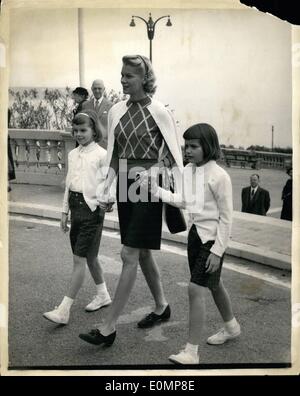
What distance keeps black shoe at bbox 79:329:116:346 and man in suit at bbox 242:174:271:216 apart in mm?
1389

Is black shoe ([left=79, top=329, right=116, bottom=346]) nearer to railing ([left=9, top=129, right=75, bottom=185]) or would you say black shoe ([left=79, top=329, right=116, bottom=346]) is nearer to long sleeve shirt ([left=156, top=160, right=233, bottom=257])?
long sleeve shirt ([left=156, top=160, right=233, bottom=257])

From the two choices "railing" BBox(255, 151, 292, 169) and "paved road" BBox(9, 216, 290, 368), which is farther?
"railing" BBox(255, 151, 292, 169)

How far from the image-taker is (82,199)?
5.40 meters

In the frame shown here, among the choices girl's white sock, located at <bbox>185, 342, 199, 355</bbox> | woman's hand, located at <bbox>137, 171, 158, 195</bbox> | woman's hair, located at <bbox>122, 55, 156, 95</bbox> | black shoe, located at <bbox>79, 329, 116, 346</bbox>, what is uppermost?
woman's hair, located at <bbox>122, 55, 156, 95</bbox>

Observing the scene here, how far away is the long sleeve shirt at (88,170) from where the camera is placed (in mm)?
5363

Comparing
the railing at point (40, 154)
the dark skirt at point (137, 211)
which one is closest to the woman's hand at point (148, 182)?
the dark skirt at point (137, 211)

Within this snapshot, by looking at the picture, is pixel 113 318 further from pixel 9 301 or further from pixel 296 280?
pixel 296 280

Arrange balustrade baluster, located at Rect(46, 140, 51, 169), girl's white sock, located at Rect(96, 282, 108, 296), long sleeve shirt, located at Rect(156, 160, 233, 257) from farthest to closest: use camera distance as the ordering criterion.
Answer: balustrade baluster, located at Rect(46, 140, 51, 169) < girl's white sock, located at Rect(96, 282, 108, 296) < long sleeve shirt, located at Rect(156, 160, 233, 257)

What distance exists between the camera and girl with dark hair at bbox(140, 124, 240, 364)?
484cm

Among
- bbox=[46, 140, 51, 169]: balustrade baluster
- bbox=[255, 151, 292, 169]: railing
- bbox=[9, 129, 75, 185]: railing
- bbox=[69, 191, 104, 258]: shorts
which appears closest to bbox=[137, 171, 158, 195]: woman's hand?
bbox=[69, 191, 104, 258]: shorts

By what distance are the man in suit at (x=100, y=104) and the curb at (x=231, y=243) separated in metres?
0.83

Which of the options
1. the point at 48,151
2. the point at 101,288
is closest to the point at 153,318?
the point at 101,288

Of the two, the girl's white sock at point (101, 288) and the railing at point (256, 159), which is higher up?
the railing at point (256, 159)

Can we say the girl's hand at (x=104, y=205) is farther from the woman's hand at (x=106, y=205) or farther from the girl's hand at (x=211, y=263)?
the girl's hand at (x=211, y=263)
